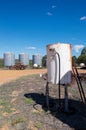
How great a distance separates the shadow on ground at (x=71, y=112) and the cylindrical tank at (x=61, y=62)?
89 cm

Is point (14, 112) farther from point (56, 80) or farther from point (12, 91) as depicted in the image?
point (12, 91)

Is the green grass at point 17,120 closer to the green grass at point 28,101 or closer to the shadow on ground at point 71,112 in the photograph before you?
the shadow on ground at point 71,112

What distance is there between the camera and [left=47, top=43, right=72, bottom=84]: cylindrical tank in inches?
262

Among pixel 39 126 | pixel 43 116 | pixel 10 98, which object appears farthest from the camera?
pixel 10 98

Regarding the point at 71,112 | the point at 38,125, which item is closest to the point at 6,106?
the point at 38,125

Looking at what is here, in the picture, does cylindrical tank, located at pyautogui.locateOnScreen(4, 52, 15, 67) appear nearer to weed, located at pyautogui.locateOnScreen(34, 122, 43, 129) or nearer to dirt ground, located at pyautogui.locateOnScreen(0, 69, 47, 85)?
dirt ground, located at pyautogui.locateOnScreen(0, 69, 47, 85)

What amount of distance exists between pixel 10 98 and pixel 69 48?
10.1ft

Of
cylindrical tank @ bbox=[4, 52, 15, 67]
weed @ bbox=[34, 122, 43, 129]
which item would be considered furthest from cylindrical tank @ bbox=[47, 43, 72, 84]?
cylindrical tank @ bbox=[4, 52, 15, 67]

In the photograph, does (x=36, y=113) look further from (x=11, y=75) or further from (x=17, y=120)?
(x=11, y=75)

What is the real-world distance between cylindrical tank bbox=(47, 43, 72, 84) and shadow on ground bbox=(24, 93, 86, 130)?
895 mm

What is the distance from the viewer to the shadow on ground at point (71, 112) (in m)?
5.74

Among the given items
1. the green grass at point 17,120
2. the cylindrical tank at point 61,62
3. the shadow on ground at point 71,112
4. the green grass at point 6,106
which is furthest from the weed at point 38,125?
the cylindrical tank at point 61,62

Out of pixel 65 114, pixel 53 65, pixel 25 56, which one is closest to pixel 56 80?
pixel 53 65

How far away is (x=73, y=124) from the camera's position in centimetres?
570
